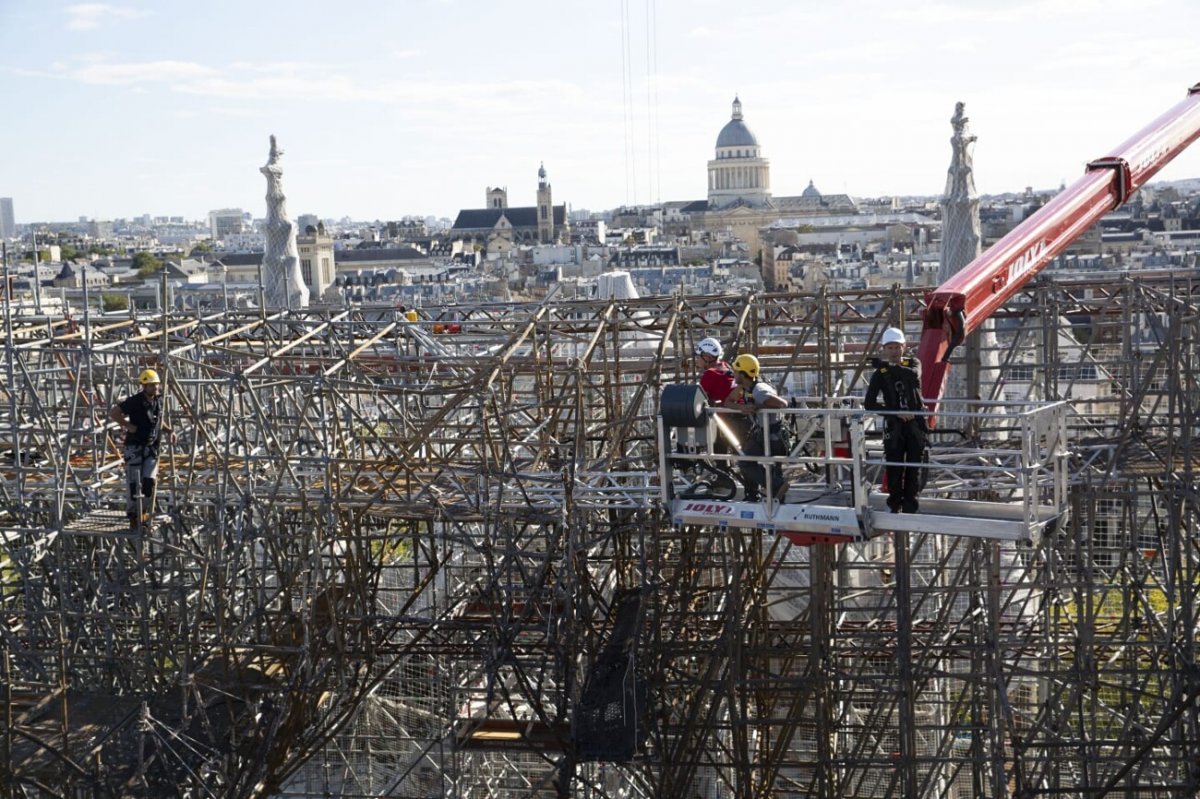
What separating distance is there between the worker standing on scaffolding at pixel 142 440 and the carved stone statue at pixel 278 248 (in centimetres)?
1079

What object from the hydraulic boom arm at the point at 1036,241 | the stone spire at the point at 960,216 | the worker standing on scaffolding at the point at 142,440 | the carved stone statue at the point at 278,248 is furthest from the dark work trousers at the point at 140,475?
the carved stone statue at the point at 278,248

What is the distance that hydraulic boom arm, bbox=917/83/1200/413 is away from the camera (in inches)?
423

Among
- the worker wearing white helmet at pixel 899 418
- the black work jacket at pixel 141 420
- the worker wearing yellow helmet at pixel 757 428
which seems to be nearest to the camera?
the worker wearing white helmet at pixel 899 418

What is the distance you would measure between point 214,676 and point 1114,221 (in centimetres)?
10266

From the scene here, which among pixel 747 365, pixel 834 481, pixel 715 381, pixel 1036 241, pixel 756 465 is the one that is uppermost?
pixel 1036 241

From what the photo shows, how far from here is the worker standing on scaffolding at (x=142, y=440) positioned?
37.5 ft

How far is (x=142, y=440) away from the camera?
1145cm

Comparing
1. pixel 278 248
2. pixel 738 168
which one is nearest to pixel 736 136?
pixel 738 168

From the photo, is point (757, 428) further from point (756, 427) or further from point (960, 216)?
point (960, 216)

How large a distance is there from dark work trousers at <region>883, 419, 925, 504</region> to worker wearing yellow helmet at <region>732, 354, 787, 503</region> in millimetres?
747

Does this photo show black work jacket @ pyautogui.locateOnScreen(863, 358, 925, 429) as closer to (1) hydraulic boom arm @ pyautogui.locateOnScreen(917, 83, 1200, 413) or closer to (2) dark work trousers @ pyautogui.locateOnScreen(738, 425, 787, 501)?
(1) hydraulic boom arm @ pyautogui.locateOnScreen(917, 83, 1200, 413)

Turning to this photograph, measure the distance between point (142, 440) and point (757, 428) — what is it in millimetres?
4683

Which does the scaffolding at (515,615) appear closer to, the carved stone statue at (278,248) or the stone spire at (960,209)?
the stone spire at (960,209)

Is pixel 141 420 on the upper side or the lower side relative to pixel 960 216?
lower
